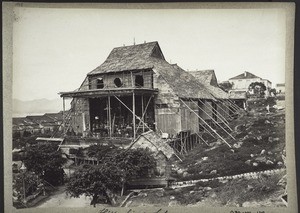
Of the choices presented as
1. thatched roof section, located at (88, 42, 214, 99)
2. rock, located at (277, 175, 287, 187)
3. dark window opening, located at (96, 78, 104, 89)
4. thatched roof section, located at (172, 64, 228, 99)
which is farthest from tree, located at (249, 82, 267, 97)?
dark window opening, located at (96, 78, 104, 89)

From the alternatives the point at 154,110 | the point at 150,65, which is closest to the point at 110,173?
the point at 154,110

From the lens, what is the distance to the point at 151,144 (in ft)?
13.5

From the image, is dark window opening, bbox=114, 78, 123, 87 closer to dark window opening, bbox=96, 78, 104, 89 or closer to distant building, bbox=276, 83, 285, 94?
dark window opening, bbox=96, 78, 104, 89

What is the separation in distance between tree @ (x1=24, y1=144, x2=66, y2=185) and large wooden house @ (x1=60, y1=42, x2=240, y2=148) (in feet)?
1.19

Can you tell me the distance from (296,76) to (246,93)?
1.85 feet

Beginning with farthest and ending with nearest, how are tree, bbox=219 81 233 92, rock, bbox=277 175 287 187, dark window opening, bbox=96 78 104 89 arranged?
dark window opening, bbox=96 78 104 89, tree, bbox=219 81 233 92, rock, bbox=277 175 287 187

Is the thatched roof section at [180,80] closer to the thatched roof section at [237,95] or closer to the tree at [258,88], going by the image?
the thatched roof section at [237,95]

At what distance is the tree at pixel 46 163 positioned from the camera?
4.14 m

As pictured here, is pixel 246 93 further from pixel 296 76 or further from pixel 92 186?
pixel 92 186

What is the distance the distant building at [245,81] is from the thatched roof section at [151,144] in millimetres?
1013

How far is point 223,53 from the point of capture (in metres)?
4.11

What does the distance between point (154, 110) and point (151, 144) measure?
38 centimetres

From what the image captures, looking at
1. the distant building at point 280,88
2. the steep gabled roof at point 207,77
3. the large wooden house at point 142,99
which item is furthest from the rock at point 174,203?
the distant building at point 280,88

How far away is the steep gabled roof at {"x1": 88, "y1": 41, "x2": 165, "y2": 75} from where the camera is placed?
162 inches
